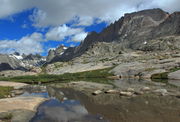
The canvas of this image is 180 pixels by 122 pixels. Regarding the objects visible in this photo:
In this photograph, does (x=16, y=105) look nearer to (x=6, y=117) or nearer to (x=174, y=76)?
(x=6, y=117)

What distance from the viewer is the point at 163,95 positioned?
54.3 m

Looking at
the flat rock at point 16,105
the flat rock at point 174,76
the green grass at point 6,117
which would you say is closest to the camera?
the green grass at point 6,117

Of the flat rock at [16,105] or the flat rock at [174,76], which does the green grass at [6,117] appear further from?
the flat rock at [174,76]

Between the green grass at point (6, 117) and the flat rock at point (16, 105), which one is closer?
the green grass at point (6, 117)

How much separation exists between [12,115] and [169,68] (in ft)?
401

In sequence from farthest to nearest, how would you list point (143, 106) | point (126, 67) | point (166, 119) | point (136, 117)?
point (126, 67), point (143, 106), point (136, 117), point (166, 119)

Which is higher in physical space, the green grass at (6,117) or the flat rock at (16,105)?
the flat rock at (16,105)

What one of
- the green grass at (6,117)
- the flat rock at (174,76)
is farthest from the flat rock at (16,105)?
the flat rock at (174,76)

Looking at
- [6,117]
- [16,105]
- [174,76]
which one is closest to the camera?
[6,117]

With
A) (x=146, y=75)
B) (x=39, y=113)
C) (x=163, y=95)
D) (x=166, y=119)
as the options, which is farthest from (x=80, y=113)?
(x=146, y=75)

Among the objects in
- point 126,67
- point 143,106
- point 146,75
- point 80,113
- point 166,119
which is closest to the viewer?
point 166,119

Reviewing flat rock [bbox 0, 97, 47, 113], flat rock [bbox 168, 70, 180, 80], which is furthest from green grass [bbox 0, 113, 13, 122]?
flat rock [bbox 168, 70, 180, 80]

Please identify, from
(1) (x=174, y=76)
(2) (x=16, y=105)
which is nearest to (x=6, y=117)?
(2) (x=16, y=105)

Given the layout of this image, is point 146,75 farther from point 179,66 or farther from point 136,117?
point 136,117
